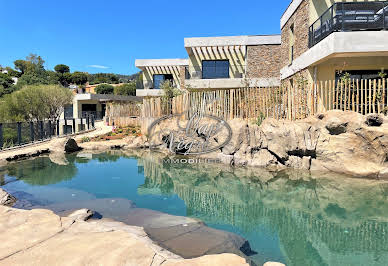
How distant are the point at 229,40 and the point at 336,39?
432 inches

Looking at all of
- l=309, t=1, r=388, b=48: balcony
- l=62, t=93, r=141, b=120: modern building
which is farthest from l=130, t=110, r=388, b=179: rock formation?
l=62, t=93, r=141, b=120: modern building

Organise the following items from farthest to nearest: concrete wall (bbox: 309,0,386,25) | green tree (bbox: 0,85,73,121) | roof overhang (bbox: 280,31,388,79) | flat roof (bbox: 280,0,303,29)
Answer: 1. green tree (bbox: 0,85,73,121)
2. flat roof (bbox: 280,0,303,29)
3. concrete wall (bbox: 309,0,386,25)
4. roof overhang (bbox: 280,31,388,79)

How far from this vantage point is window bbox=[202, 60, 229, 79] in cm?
2134

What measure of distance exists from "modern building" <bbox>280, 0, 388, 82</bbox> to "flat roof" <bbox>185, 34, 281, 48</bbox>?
3830mm

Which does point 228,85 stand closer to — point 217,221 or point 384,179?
point 384,179

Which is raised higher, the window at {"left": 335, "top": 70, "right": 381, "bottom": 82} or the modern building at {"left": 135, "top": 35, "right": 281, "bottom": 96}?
the modern building at {"left": 135, "top": 35, "right": 281, "bottom": 96}

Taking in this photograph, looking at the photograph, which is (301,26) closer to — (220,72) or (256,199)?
(220,72)

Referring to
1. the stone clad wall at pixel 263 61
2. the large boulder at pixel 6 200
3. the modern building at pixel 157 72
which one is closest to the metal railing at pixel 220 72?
the stone clad wall at pixel 263 61

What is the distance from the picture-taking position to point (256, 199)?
6.37 metres

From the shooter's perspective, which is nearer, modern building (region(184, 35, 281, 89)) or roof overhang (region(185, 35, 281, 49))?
modern building (region(184, 35, 281, 89))

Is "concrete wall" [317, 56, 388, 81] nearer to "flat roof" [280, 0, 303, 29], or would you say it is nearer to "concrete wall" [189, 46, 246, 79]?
"flat roof" [280, 0, 303, 29]

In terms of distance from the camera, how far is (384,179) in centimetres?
750

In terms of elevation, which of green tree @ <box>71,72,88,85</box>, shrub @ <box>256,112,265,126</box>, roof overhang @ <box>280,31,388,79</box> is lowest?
shrub @ <box>256,112,265,126</box>

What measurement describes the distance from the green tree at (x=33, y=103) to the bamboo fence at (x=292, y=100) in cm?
1178
